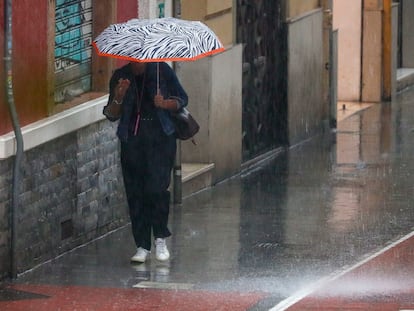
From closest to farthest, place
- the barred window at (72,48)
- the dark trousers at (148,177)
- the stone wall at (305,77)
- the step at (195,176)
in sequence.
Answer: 1. the dark trousers at (148,177)
2. the barred window at (72,48)
3. the step at (195,176)
4. the stone wall at (305,77)

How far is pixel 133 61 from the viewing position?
1115cm

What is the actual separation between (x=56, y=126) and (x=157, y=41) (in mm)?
1073

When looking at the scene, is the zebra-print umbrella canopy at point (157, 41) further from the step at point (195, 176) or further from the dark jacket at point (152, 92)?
the step at point (195, 176)

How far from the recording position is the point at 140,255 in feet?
37.3

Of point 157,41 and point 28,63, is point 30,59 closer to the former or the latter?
point 28,63

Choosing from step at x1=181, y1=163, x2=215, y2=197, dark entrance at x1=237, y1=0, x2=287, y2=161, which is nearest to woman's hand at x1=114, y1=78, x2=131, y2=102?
step at x1=181, y1=163, x2=215, y2=197

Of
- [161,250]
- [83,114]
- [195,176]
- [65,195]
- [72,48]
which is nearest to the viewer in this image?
[161,250]

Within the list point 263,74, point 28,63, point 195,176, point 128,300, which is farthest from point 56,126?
point 263,74

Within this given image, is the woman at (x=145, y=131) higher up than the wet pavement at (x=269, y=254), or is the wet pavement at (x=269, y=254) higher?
the woman at (x=145, y=131)

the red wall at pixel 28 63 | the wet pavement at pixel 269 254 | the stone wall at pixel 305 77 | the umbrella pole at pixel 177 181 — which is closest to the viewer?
the wet pavement at pixel 269 254

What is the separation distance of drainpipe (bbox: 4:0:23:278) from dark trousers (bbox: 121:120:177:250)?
3.25 ft

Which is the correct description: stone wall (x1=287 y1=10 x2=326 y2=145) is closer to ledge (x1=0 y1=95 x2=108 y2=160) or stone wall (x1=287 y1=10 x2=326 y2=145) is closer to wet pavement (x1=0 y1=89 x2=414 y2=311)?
wet pavement (x1=0 y1=89 x2=414 y2=311)

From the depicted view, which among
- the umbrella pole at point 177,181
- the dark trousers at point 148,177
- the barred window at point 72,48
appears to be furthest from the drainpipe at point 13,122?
the umbrella pole at point 177,181

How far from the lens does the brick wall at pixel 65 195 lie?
1093 centimetres
